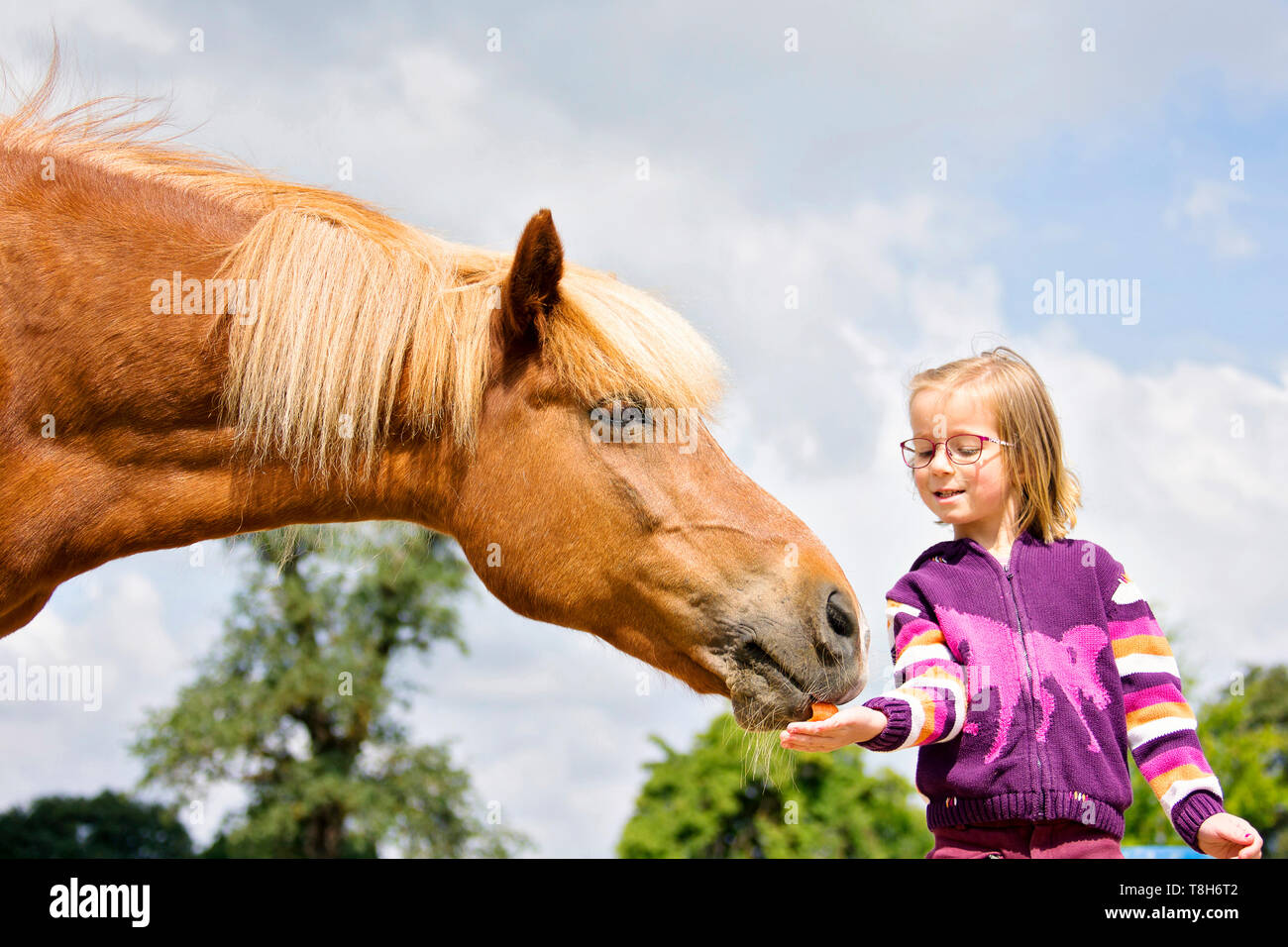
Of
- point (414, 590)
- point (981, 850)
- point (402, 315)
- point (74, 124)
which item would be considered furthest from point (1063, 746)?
point (414, 590)

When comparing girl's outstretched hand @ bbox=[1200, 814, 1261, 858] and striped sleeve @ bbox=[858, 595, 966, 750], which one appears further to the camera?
striped sleeve @ bbox=[858, 595, 966, 750]

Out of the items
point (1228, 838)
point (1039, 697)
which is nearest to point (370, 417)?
point (1039, 697)

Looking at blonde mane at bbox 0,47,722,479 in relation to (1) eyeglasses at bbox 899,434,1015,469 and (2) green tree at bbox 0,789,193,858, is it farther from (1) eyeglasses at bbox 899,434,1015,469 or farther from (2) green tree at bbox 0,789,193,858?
(2) green tree at bbox 0,789,193,858

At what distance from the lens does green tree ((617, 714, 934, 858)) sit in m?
15.6

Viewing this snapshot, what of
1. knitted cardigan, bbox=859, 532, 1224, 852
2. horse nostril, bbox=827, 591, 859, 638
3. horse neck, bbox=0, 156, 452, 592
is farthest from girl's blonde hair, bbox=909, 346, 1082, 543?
horse neck, bbox=0, 156, 452, 592

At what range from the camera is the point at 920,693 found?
7.91 ft

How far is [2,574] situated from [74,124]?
5.49 ft

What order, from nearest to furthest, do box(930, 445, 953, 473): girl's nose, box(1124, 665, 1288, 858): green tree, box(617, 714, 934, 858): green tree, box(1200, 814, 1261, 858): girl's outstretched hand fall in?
box(1200, 814, 1261, 858): girl's outstretched hand → box(930, 445, 953, 473): girl's nose → box(1124, 665, 1288, 858): green tree → box(617, 714, 934, 858): green tree

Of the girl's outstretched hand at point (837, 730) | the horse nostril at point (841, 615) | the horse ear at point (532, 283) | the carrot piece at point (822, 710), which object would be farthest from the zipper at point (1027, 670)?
the horse ear at point (532, 283)

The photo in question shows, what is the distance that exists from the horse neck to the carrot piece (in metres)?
1.69

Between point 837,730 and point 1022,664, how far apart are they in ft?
1.87

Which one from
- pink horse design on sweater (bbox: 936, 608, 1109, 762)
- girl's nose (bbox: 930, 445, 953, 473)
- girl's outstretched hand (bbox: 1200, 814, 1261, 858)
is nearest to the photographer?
girl's outstretched hand (bbox: 1200, 814, 1261, 858)

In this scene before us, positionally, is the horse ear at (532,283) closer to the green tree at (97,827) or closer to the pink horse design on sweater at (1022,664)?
the pink horse design on sweater at (1022,664)
